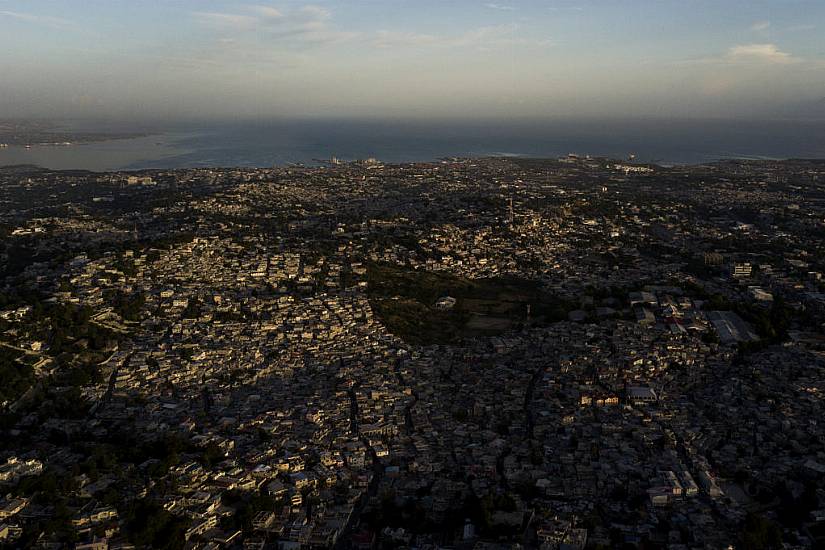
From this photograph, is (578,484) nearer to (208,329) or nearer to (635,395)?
(635,395)

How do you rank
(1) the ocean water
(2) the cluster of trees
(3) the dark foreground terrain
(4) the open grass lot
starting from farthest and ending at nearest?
(1) the ocean water → (4) the open grass lot → (2) the cluster of trees → (3) the dark foreground terrain

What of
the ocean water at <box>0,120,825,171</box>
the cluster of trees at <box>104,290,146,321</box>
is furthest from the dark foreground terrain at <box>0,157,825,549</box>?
the ocean water at <box>0,120,825,171</box>

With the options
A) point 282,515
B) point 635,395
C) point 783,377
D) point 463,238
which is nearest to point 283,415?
point 282,515

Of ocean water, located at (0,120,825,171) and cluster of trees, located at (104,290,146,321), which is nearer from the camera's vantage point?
cluster of trees, located at (104,290,146,321)

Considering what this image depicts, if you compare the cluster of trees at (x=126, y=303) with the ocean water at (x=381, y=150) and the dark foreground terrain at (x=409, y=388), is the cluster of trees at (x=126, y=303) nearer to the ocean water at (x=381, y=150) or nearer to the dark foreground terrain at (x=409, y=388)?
the dark foreground terrain at (x=409, y=388)

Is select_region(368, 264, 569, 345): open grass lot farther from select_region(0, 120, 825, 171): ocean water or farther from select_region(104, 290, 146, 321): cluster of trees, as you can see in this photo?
select_region(0, 120, 825, 171): ocean water

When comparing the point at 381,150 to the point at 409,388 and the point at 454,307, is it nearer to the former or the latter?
the point at 454,307

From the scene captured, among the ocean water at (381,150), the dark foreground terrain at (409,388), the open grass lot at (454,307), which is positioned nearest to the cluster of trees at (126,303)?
the dark foreground terrain at (409,388)

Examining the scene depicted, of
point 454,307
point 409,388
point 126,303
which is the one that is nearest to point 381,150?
point 454,307
